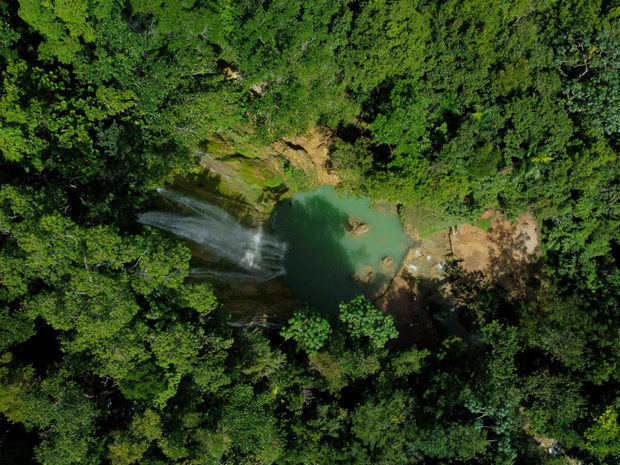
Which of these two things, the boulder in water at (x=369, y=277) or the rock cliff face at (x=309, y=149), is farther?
the boulder in water at (x=369, y=277)

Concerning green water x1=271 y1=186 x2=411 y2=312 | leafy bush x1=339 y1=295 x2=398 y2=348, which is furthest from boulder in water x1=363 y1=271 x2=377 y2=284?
leafy bush x1=339 y1=295 x2=398 y2=348

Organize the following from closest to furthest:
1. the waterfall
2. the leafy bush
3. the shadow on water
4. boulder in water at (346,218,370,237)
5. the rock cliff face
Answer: the leafy bush
the waterfall
the rock cliff face
the shadow on water
boulder in water at (346,218,370,237)

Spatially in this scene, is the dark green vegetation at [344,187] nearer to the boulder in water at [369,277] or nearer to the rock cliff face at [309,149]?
the rock cliff face at [309,149]

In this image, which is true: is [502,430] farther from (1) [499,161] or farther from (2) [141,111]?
(2) [141,111]

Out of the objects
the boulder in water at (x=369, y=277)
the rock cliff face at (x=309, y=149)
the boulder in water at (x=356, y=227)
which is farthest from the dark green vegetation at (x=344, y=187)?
the boulder in water at (x=369, y=277)

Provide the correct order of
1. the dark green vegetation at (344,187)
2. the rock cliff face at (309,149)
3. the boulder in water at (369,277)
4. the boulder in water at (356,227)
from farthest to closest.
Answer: the boulder in water at (369,277) → the boulder in water at (356,227) → the rock cliff face at (309,149) → the dark green vegetation at (344,187)

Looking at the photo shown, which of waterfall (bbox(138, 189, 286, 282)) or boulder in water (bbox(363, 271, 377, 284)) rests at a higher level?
boulder in water (bbox(363, 271, 377, 284))

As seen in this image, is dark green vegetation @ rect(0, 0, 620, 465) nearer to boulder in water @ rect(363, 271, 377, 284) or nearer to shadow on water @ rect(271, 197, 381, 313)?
shadow on water @ rect(271, 197, 381, 313)

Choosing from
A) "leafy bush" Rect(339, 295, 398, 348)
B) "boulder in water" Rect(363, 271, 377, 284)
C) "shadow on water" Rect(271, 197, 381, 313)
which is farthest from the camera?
"boulder in water" Rect(363, 271, 377, 284)
